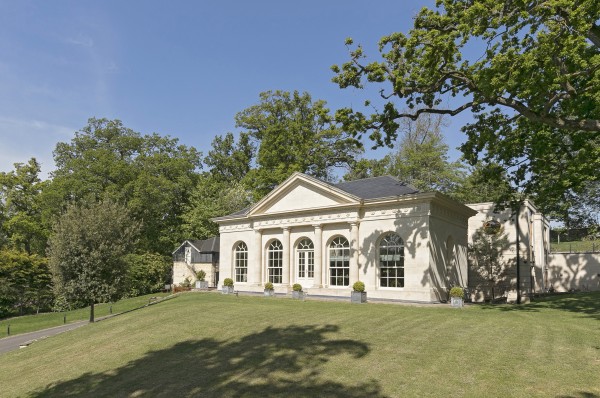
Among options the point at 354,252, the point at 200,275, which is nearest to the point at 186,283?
the point at 200,275

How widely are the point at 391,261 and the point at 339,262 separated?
3.52 metres

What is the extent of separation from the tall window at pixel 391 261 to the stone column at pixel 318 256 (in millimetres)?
3968

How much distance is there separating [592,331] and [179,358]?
462 inches

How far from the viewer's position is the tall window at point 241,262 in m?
31.4

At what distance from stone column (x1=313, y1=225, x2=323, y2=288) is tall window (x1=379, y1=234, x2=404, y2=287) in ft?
13.0

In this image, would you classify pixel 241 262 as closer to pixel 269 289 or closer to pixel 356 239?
pixel 269 289

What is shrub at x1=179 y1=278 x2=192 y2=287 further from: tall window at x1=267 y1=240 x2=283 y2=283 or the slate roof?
tall window at x1=267 y1=240 x2=283 y2=283


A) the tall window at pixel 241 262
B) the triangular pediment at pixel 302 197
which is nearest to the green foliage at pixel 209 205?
the tall window at pixel 241 262

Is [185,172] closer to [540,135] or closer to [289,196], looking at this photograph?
[289,196]

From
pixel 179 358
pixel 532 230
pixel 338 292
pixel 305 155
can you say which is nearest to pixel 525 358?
pixel 179 358

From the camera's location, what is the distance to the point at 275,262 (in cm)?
2888

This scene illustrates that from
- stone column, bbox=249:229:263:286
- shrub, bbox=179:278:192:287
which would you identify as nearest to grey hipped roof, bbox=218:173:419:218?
stone column, bbox=249:229:263:286

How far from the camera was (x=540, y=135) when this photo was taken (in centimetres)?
1750

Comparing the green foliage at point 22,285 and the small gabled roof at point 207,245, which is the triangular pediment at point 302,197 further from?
the green foliage at point 22,285
